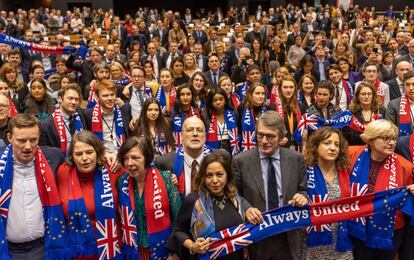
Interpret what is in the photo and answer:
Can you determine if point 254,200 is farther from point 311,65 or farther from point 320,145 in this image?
point 311,65

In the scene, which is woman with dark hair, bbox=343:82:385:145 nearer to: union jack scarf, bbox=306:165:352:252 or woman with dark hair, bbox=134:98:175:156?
union jack scarf, bbox=306:165:352:252

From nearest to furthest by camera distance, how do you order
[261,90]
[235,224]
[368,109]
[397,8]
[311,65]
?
[235,224] → [368,109] → [261,90] → [311,65] → [397,8]

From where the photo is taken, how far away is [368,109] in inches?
194

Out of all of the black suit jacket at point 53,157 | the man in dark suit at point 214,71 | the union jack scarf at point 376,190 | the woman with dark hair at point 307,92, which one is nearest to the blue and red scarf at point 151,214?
the black suit jacket at point 53,157

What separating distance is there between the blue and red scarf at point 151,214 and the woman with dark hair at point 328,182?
1018 millimetres

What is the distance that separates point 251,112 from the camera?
213 inches

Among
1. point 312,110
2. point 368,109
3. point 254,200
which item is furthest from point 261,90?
point 254,200

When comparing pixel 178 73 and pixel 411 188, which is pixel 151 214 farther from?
pixel 178 73

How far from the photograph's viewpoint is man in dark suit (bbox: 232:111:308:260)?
319 centimetres

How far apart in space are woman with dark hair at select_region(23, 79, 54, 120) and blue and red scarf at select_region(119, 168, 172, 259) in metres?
2.59

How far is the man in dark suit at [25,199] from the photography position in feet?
9.78

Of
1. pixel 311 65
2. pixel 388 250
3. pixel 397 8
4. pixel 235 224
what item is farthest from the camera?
pixel 397 8

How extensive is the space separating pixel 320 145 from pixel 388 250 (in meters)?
0.86

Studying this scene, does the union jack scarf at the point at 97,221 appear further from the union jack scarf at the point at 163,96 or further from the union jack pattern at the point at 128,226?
the union jack scarf at the point at 163,96
